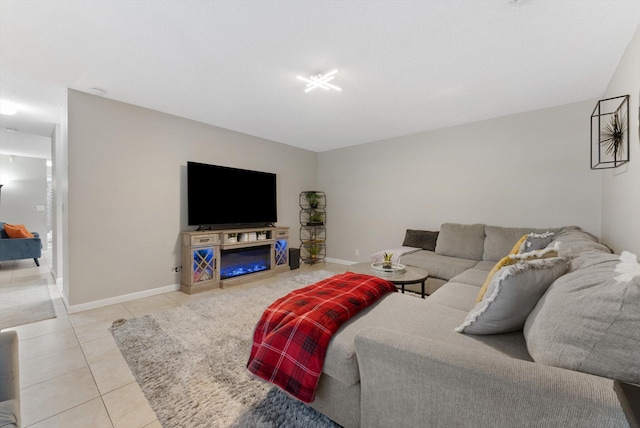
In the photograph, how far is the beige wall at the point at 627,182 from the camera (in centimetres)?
186

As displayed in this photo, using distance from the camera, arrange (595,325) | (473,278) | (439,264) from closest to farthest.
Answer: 1. (595,325)
2. (473,278)
3. (439,264)

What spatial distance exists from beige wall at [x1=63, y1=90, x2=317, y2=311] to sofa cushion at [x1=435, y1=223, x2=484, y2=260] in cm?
340

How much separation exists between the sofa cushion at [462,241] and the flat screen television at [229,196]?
113 inches

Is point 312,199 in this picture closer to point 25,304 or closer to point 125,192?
point 125,192

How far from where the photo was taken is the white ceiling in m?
1.74

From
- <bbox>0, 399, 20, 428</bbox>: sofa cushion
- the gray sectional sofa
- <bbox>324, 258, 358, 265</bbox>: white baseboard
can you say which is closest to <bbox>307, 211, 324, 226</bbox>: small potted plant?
<bbox>324, 258, 358, 265</bbox>: white baseboard

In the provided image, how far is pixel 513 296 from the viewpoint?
1189mm

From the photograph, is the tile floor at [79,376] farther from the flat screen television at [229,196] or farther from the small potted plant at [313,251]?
the small potted plant at [313,251]

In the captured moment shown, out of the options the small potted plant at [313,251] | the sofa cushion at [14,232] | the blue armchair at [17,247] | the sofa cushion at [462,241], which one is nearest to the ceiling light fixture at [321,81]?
the sofa cushion at [462,241]

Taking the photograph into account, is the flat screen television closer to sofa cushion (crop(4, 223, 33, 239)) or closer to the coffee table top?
the coffee table top

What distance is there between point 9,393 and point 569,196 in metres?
4.91

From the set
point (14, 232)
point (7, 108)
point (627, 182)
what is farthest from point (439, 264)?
point (14, 232)

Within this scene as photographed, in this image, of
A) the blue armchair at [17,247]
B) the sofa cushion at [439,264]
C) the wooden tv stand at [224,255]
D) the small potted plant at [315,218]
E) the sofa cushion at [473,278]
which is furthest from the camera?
the small potted plant at [315,218]

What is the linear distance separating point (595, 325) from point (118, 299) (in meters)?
4.14
